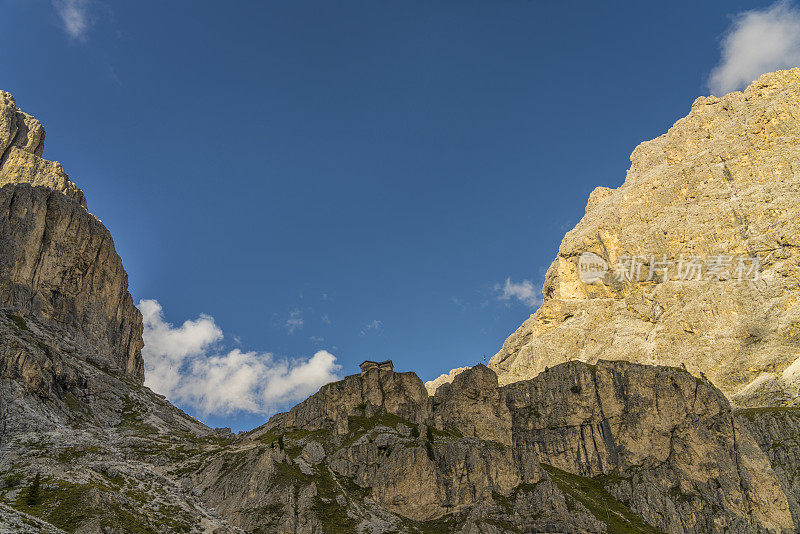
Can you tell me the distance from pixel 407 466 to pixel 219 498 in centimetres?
6012

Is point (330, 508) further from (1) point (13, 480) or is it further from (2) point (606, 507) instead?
(2) point (606, 507)

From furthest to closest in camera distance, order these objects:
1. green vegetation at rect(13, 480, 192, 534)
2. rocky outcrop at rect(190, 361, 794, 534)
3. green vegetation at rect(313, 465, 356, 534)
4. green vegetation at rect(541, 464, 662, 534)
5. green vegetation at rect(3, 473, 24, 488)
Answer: green vegetation at rect(541, 464, 662, 534)
rocky outcrop at rect(190, 361, 794, 534)
green vegetation at rect(313, 465, 356, 534)
green vegetation at rect(3, 473, 24, 488)
green vegetation at rect(13, 480, 192, 534)

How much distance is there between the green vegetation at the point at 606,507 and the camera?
554 ft

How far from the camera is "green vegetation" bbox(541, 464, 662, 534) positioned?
554 feet

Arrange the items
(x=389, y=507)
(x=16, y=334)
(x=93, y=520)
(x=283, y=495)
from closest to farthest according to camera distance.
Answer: (x=93, y=520), (x=283, y=495), (x=389, y=507), (x=16, y=334)

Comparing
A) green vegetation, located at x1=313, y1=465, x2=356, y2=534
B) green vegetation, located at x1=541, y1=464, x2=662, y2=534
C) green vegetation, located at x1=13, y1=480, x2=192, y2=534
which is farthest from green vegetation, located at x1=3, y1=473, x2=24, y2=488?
green vegetation, located at x1=541, y1=464, x2=662, y2=534

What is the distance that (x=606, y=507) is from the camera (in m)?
180

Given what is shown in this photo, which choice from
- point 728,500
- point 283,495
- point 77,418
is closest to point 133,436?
point 77,418

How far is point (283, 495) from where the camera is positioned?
14850 cm

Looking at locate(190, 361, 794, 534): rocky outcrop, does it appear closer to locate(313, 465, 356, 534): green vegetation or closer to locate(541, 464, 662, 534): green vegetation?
locate(313, 465, 356, 534): green vegetation

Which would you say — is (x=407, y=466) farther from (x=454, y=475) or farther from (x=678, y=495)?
(x=678, y=495)

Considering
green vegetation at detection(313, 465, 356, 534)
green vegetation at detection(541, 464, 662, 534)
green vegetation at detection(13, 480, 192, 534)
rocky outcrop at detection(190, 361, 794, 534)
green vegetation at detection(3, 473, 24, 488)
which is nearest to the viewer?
A: green vegetation at detection(13, 480, 192, 534)

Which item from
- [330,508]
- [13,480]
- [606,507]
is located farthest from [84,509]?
[606,507]

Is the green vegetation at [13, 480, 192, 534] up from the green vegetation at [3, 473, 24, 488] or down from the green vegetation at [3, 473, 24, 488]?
down
